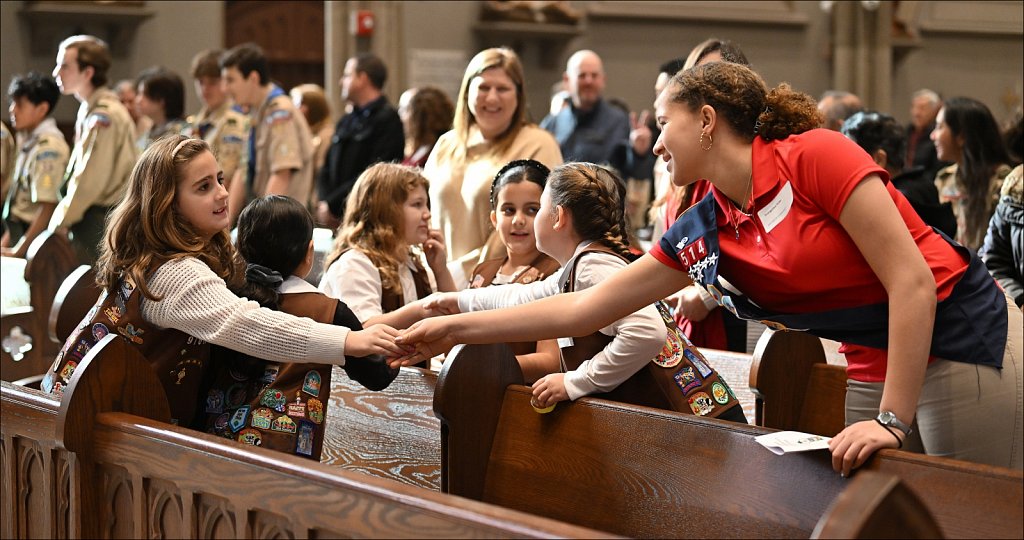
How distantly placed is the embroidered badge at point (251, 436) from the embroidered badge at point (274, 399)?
7 cm

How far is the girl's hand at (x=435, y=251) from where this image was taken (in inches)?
138

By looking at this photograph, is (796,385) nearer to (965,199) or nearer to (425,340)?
(425,340)

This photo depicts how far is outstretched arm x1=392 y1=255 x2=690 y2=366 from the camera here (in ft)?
7.18

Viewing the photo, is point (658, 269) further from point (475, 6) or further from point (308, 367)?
point (475, 6)

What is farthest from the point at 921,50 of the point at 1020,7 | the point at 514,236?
the point at 514,236

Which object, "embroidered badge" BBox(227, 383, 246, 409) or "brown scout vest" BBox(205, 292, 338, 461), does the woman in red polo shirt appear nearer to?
"brown scout vest" BBox(205, 292, 338, 461)

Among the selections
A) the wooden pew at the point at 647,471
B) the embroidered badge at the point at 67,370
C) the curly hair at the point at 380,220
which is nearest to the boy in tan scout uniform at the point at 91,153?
the curly hair at the point at 380,220

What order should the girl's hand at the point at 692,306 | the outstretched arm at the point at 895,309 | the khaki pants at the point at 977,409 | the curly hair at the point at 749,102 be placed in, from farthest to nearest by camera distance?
the girl's hand at the point at 692,306 → the curly hair at the point at 749,102 → the khaki pants at the point at 977,409 → the outstretched arm at the point at 895,309

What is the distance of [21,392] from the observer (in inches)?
94.4

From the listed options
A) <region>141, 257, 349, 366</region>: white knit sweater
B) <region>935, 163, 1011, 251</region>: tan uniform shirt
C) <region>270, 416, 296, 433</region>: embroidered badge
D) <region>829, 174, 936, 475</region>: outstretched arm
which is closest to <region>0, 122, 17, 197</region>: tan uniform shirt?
<region>141, 257, 349, 366</region>: white knit sweater

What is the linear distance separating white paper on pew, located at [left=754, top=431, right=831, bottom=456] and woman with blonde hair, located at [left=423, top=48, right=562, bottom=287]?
6.53 feet

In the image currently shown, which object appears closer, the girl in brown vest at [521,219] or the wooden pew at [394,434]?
the wooden pew at [394,434]

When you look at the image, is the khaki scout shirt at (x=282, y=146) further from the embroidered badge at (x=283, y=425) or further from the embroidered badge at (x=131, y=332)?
the embroidered badge at (x=283, y=425)

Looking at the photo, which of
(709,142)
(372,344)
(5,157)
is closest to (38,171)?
(5,157)
